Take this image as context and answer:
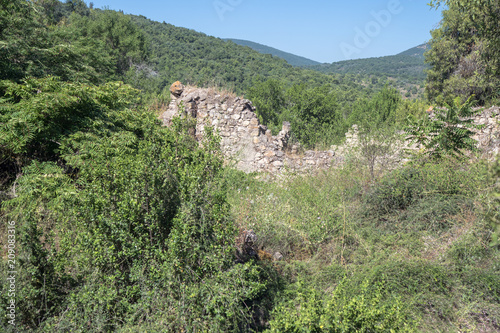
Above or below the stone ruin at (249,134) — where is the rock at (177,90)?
above

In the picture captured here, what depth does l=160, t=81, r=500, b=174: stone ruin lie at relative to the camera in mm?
9055

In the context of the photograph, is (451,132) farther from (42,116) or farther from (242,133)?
(42,116)

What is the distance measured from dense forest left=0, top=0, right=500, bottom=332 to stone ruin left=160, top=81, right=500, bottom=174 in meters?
1.53

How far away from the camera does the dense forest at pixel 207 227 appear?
8.35 ft

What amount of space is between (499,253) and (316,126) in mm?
13748

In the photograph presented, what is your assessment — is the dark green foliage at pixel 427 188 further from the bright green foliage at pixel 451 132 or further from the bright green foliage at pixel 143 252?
the bright green foliage at pixel 143 252

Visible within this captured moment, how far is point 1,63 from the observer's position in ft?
18.1

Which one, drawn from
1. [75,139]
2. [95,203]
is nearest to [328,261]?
[95,203]

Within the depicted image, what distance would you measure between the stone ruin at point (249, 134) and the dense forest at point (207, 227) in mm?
1526

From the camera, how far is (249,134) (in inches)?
394

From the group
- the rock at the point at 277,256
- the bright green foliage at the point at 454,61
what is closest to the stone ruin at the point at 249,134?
the rock at the point at 277,256

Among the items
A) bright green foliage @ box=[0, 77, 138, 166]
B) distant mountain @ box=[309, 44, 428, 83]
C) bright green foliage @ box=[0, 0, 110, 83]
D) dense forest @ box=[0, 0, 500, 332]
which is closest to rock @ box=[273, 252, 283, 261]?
dense forest @ box=[0, 0, 500, 332]

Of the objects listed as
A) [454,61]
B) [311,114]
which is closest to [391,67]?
[454,61]

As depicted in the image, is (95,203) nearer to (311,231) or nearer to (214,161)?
(214,161)
